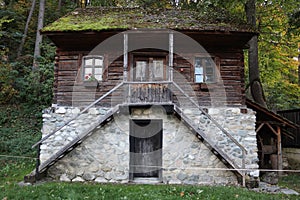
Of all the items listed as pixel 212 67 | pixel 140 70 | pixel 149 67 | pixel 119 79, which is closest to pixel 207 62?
pixel 212 67

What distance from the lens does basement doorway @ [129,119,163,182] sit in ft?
33.0

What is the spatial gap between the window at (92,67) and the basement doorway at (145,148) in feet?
7.31

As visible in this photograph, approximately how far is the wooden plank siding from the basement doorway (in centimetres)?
127

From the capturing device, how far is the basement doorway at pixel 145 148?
10.0m

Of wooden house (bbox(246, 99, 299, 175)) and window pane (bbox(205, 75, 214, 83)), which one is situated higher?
window pane (bbox(205, 75, 214, 83))

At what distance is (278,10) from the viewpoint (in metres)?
14.7

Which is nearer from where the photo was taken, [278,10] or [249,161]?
[249,161]

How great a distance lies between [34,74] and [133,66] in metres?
7.87

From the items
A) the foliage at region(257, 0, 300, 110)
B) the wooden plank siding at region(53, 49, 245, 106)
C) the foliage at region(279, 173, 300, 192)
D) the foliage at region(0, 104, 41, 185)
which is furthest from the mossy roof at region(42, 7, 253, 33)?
the foliage at region(279, 173, 300, 192)

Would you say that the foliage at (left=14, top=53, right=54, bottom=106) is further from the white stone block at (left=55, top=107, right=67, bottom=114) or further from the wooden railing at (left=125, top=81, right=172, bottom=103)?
the wooden railing at (left=125, top=81, right=172, bottom=103)

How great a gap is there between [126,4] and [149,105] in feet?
34.4

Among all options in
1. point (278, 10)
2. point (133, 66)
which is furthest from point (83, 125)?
point (278, 10)

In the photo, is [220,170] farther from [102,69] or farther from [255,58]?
[255,58]

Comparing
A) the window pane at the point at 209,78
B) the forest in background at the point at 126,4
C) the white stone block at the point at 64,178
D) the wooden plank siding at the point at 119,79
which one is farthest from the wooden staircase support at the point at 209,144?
the forest in background at the point at 126,4
